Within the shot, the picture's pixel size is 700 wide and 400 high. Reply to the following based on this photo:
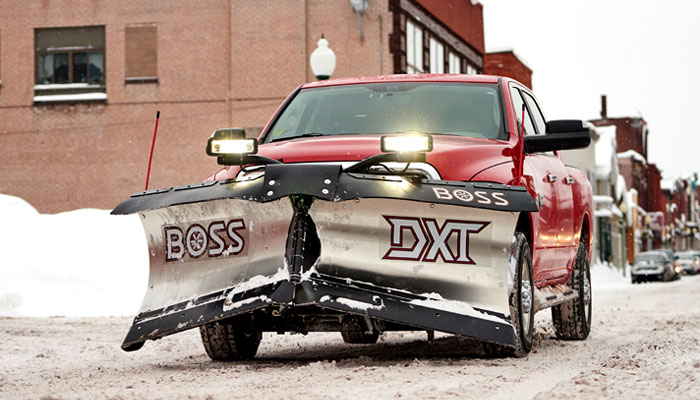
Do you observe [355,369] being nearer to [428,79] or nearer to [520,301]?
[520,301]

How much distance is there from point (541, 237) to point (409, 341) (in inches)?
75.7

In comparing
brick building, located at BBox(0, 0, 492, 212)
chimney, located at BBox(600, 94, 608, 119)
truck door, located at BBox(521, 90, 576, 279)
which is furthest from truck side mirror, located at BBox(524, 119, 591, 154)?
chimney, located at BBox(600, 94, 608, 119)

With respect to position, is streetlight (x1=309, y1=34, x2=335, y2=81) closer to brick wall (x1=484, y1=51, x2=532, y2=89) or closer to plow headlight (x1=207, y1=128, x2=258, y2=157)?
plow headlight (x1=207, y1=128, x2=258, y2=157)

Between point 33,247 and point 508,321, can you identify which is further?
point 33,247

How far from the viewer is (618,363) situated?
6.52 meters

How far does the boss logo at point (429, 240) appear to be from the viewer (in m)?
5.78

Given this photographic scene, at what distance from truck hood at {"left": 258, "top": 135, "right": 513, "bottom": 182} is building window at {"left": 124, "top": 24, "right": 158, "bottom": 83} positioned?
86.5ft

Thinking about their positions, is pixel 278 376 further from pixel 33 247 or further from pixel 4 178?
pixel 4 178

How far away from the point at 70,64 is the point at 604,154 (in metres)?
38.6

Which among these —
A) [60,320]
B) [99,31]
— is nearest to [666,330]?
[60,320]

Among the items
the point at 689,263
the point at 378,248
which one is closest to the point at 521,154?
the point at 378,248

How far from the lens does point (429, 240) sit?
19.0 ft

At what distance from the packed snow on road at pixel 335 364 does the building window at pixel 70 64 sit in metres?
19.0

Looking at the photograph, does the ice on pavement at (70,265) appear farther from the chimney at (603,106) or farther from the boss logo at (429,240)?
the chimney at (603,106)
